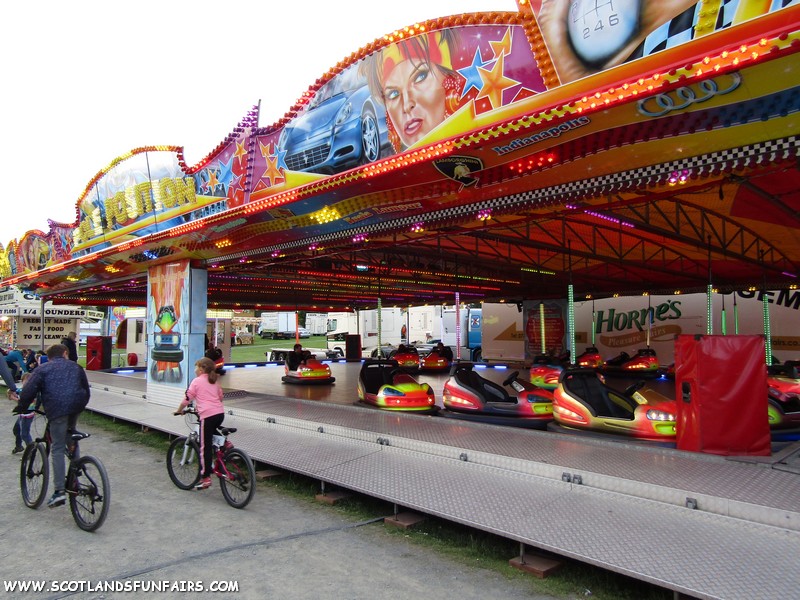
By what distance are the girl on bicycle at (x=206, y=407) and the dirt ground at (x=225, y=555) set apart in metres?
0.31

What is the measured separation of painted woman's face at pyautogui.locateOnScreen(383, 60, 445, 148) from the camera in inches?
159

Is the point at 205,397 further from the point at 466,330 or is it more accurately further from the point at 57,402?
the point at 466,330

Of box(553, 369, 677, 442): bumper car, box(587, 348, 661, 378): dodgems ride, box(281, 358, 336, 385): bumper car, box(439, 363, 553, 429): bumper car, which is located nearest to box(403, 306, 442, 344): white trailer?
box(587, 348, 661, 378): dodgems ride

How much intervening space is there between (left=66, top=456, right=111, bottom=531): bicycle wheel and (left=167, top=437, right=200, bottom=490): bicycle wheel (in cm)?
85

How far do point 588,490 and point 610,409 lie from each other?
179cm

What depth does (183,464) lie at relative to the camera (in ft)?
14.1

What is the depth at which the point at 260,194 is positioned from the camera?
5.89 m

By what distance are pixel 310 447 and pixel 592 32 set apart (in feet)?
13.0

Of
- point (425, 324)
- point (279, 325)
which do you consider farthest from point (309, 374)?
point (279, 325)

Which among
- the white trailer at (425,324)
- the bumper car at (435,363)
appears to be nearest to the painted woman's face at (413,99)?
the bumper car at (435,363)

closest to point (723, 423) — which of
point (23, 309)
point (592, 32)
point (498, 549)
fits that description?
point (498, 549)

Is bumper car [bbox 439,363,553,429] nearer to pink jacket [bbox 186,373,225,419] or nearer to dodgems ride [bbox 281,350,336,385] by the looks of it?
pink jacket [bbox 186,373,225,419]

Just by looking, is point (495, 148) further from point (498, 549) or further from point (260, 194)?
point (260, 194)

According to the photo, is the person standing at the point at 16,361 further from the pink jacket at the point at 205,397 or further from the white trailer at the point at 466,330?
the white trailer at the point at 466,330
